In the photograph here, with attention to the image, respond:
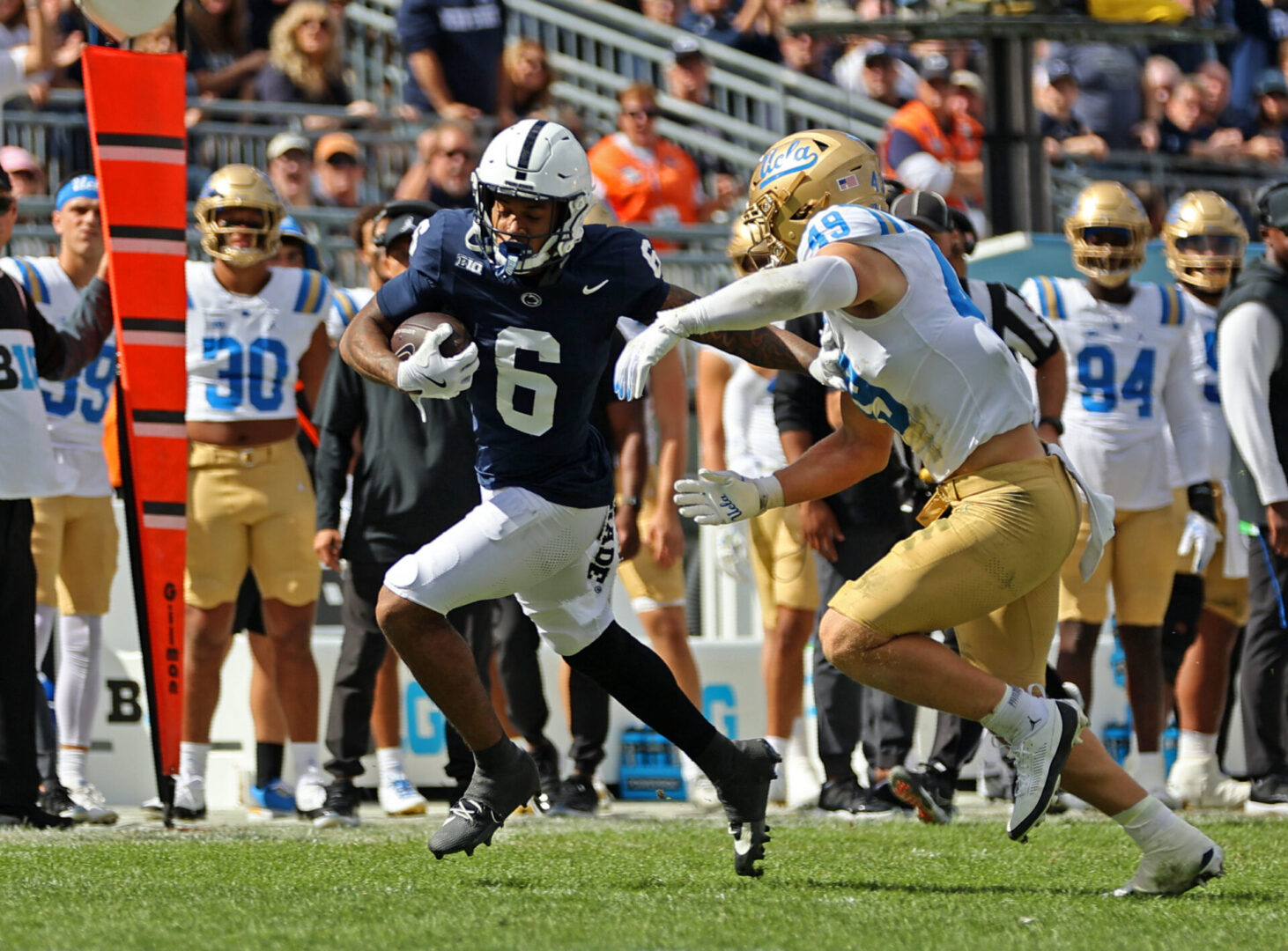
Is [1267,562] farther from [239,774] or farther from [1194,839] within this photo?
[239,774]

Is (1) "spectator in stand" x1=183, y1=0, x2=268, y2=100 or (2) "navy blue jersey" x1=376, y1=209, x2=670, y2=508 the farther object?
(1) "spectator in stand" x1=183, y1=0, x2=268, y2=100

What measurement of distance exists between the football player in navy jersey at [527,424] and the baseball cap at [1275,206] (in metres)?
2.80

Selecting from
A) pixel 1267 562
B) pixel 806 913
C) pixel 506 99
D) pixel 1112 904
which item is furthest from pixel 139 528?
pixel 506 99

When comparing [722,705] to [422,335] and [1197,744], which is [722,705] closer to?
[1197,744]

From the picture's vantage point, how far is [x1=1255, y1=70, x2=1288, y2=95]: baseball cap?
14523mm

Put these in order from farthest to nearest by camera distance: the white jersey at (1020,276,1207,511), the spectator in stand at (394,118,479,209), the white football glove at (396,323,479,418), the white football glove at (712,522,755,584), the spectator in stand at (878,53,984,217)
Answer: the spectator in stand at (878,53,984,217), the spectator in stand at (394,118,479,209), the white football glove at (712,522,755,584), the white jersey at (1020,276,1207,511), the white football glove at (396,323,479,418)

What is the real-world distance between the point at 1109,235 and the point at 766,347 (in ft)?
9.45

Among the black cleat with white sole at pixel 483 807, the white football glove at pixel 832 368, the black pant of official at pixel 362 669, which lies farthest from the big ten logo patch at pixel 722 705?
the white football glove at pixel 832 368

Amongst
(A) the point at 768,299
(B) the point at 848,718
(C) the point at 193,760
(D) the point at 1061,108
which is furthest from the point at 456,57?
(A) the point at 768,299

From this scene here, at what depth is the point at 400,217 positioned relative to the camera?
7004 millimetres

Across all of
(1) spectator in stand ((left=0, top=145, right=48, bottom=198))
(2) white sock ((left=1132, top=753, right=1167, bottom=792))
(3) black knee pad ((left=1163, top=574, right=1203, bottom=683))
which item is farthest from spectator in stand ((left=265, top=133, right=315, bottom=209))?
(2) white sock ((left=1132, top=753, right=1167, bottom=792))

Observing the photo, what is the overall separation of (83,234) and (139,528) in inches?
53.0

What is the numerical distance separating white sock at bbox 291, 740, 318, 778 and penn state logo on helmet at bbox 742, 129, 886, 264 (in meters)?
2.93

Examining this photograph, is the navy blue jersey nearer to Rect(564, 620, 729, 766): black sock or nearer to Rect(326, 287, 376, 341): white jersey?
Rect(564, 620, 729, 766): black sock
